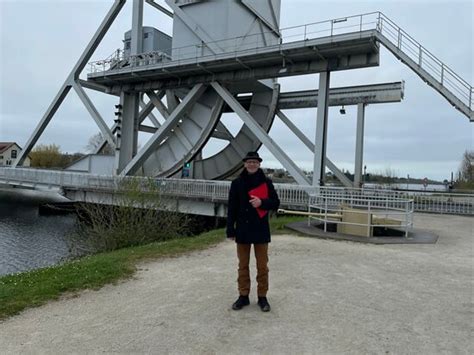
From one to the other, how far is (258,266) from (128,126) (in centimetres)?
2644

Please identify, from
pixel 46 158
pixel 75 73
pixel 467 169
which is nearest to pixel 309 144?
pixel 75 73

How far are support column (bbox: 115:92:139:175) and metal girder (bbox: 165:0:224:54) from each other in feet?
22.5

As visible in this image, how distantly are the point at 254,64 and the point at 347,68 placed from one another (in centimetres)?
520

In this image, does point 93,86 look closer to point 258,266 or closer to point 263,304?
point 258,266

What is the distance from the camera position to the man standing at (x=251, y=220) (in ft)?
15.1

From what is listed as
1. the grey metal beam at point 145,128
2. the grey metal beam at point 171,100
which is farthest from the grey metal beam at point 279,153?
the grey metal beam at point 145,128

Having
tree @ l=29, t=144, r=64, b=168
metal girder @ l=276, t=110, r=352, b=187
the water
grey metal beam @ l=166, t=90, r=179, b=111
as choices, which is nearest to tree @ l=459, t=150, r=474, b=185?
metal girder @ l=276, t=110, r=352, b=187

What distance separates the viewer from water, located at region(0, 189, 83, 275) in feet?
46.1

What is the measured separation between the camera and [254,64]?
22266mm

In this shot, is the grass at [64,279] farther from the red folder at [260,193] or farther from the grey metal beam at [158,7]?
the grey metal beam at [158,7]

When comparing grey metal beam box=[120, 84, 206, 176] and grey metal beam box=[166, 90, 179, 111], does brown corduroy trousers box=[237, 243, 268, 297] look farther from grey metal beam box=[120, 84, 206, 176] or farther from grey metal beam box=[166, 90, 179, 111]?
grey metal beam box=[166, 90, 179, 111]

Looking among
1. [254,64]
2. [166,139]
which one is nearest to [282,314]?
[254,64]

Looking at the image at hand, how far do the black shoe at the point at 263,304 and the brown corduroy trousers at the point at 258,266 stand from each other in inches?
1.8

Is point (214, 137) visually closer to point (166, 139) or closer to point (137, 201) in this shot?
point (166, 139)
